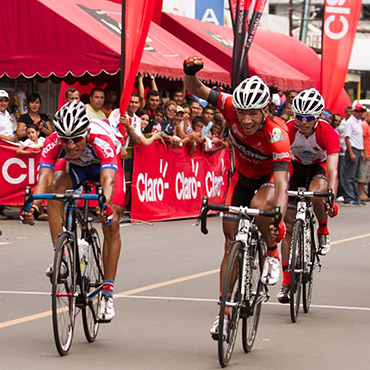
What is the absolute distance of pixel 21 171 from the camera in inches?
668

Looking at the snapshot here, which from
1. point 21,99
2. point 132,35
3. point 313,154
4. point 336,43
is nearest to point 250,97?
point 313,154

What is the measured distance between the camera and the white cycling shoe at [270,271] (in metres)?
7.80

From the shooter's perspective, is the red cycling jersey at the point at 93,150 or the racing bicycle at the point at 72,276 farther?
the red cycling jersey at the point at 93,150

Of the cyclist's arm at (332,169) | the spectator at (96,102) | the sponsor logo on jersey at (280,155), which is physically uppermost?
the spectator at (96,102)

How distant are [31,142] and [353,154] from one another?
368 inches

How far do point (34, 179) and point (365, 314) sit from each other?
8.77 meters

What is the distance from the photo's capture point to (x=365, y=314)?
9250 millimetres

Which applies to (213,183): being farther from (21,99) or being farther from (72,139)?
(72,139)

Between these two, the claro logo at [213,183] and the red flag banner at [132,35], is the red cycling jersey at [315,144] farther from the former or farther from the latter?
the claro logo at [213,183]

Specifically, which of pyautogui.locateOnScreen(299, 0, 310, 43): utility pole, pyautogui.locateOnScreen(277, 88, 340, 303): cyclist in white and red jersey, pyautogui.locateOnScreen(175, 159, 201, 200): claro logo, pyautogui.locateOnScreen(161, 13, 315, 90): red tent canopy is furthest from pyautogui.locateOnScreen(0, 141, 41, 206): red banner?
pyautogui.locateOnScreen(299, 0, 310, 43): utility pole

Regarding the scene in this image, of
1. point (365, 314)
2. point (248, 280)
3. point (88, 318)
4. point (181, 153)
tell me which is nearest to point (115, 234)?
point (88, 318)

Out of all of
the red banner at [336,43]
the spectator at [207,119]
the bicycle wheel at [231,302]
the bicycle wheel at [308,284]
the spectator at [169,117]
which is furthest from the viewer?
the red banner at [336,43]

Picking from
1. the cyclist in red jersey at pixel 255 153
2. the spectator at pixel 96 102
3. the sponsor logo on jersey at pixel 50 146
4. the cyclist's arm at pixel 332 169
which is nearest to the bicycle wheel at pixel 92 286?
the sponsor logo on jersey at pixel 50 146

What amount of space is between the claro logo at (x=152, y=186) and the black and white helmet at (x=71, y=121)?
9368 mm
